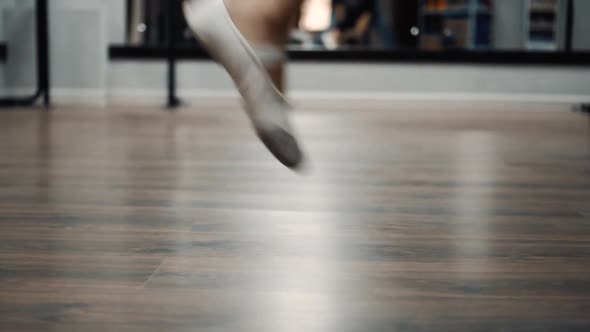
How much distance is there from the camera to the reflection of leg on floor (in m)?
1.13

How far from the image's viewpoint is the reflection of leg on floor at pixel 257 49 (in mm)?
1134

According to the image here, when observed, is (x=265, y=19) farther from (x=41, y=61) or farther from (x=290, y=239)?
(x=41, y=61)

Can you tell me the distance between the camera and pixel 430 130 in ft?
10.5

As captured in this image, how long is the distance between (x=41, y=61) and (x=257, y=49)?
3645mm

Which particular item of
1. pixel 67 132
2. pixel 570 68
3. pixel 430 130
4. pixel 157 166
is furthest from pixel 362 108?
pixel 157 166

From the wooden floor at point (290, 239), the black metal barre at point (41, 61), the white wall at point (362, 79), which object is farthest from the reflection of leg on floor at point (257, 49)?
the white wall at point (362, 79)

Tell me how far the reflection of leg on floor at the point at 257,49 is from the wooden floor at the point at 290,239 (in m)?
0.17

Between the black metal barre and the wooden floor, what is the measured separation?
2.03m

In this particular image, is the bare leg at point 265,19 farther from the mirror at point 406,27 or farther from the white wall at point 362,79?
the white wall at point 362,79

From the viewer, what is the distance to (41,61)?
14.8 feet

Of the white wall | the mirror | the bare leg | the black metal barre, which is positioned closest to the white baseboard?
the white wall

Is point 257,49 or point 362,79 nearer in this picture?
point 257,49

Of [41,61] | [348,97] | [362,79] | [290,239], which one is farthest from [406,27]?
[290,239]

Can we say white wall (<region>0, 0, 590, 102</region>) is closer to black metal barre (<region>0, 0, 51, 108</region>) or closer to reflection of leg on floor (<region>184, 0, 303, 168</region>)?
black metal barre (<region>0, 0, 51, 108</region>)
